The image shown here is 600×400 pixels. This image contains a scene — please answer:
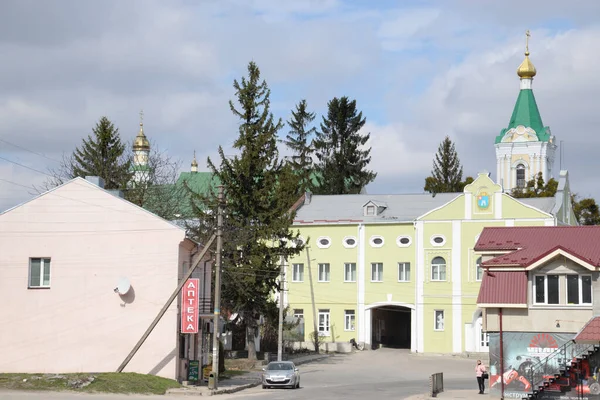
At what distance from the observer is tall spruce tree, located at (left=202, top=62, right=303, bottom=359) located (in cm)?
5909

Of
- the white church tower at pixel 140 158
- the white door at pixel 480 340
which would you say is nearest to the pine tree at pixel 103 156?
the white church tower at pixel 140 158

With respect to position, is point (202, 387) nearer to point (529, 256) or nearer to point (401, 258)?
point (529, 256)

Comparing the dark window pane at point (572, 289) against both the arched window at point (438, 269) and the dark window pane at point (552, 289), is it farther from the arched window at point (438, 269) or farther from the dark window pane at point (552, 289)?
the arched window at point (438, 269)

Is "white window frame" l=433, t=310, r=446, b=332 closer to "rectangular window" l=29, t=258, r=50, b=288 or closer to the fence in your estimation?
the fence

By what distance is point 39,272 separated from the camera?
44.6m

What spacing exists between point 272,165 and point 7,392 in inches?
1049

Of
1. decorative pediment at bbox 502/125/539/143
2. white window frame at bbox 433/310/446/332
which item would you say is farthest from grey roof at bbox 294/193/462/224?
decorative pediment at bbox 502/125/539/143

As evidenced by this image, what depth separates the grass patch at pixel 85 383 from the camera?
1548 inches

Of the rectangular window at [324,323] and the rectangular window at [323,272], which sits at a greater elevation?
the rectangular window at [323,272]

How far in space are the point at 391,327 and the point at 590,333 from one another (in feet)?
141

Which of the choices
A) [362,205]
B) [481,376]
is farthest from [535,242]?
[362,205]

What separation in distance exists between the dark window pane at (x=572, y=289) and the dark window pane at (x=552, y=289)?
506mm

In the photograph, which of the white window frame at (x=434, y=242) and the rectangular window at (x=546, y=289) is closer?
the rectangular window at (x=546, y=289)

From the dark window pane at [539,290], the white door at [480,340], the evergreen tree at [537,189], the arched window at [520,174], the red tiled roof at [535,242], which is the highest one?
the arched window at [520,174]
